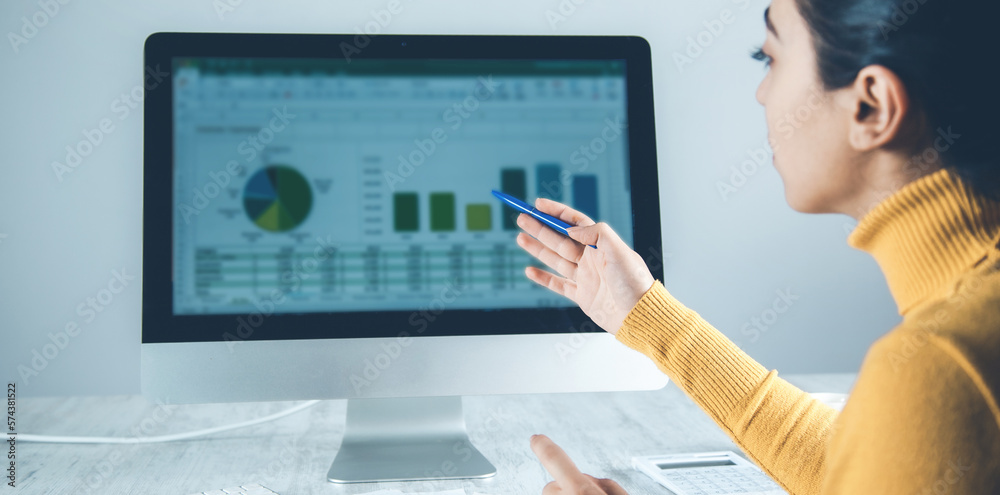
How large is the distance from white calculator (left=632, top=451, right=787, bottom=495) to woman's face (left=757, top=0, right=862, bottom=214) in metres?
0.29

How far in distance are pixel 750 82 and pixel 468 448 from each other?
925 millimetres

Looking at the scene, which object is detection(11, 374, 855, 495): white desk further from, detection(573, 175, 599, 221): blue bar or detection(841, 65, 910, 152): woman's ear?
detection(841, 65, 910, 152): woman's ear

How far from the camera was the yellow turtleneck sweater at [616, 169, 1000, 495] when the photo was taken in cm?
36

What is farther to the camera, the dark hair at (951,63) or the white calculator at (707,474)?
the white calculator at (707,474)

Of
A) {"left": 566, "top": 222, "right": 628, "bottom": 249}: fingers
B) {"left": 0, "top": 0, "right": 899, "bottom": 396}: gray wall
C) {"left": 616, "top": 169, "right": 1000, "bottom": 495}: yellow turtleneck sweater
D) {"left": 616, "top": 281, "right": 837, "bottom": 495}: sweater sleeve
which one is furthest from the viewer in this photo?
{"left": 0, "top": 0, "right": 899, "bottom": 396}: gray wall

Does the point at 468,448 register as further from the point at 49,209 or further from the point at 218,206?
the point at 49,209

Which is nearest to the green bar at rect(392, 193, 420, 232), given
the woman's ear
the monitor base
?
the monitor base

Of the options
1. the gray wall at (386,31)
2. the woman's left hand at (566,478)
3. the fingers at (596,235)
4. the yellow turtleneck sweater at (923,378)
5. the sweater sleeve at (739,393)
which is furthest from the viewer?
the gray wall at (386,31)

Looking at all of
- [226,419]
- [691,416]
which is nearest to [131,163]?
[226,419]

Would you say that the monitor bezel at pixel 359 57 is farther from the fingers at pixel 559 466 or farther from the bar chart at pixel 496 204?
the fingers at pixel 559 466

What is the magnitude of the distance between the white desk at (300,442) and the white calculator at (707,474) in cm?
2

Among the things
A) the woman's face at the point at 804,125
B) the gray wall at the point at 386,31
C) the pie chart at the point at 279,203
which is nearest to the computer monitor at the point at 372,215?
the pie chart at the point at 279,203

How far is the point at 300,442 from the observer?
34.1 inches

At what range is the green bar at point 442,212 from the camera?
765 millimetres
